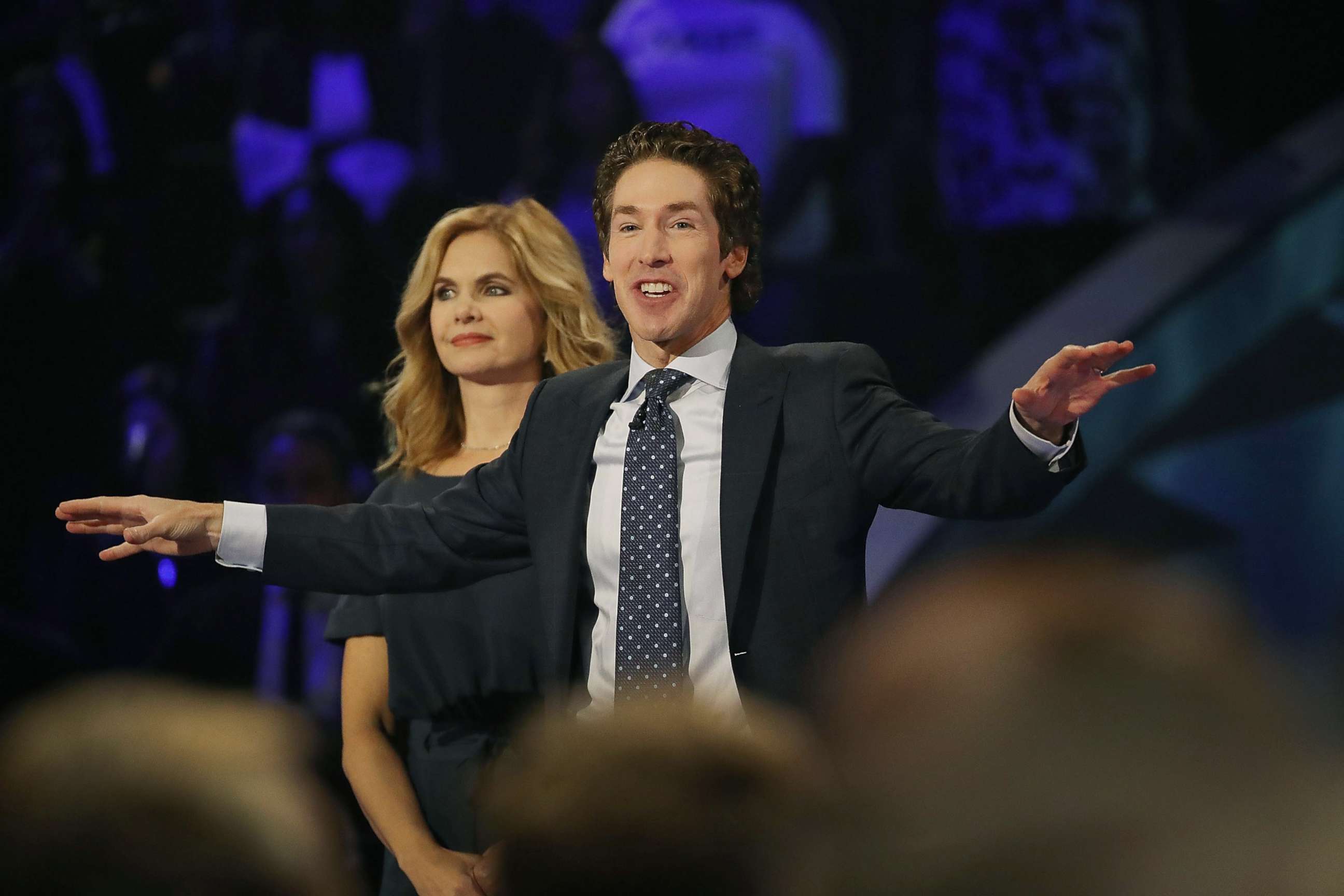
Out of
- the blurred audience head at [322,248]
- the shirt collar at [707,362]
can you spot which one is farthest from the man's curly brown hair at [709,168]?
the blurred audience head at [322,248]

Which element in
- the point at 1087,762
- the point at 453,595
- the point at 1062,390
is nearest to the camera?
the point at 1087,762

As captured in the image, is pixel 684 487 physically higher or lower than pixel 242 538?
higher

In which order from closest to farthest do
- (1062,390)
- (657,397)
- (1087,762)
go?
(1087,762) → (1062,390) → (657,397)

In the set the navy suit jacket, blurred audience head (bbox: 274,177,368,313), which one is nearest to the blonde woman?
the navy suit jacket

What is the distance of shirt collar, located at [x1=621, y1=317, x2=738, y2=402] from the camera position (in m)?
1.94

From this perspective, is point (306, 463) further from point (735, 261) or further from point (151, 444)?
point (735, 261)

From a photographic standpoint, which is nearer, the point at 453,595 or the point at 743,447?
the point at 743,447

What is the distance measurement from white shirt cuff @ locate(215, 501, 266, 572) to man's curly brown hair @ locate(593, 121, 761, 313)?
626 mm

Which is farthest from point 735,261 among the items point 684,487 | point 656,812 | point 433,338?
point 656,812

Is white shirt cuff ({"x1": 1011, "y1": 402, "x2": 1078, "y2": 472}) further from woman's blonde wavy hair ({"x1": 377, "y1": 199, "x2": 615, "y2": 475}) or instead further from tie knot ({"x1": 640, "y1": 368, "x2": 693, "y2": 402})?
woman's blonde wavy hair ({"x1": 377, "y1": 199, "x2": 615, "y2": 475})

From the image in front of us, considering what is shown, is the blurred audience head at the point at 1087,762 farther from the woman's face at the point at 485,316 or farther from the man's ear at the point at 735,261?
the woman's face at the point at 485,316

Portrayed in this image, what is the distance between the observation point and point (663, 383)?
6.36ft

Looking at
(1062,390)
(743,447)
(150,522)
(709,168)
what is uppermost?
(709,168)

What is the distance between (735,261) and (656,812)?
1434 millimetres
